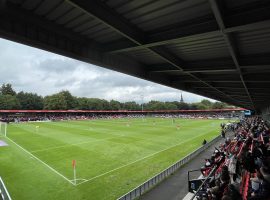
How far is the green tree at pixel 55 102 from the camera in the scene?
A: 13475 centimetres

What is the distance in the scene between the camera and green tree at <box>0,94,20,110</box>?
12177 centimetres

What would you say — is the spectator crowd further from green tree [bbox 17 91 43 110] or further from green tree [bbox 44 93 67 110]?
green tree [bbox 17 91 43 110]

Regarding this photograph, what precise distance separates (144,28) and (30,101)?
14315cm

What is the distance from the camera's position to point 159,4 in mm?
5336

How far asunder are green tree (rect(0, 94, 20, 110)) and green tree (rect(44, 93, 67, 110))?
576 inches

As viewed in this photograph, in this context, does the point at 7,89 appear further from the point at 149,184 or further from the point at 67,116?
the point at 149,184

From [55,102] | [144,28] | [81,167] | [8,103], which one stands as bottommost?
[81,167]

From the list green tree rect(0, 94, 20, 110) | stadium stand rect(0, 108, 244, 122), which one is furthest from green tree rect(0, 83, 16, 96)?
stadium stand rect(0, 108, 244, 122)

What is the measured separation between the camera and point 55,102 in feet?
444

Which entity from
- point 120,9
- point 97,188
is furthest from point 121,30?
point 97,188

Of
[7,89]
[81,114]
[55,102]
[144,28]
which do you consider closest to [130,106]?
[81,114]

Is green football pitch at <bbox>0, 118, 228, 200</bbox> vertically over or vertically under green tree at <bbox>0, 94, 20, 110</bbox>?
under

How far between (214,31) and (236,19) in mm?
557

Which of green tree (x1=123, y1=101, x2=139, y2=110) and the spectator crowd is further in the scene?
green tree (x1=123, y1=101, x2=139, y2=110)
